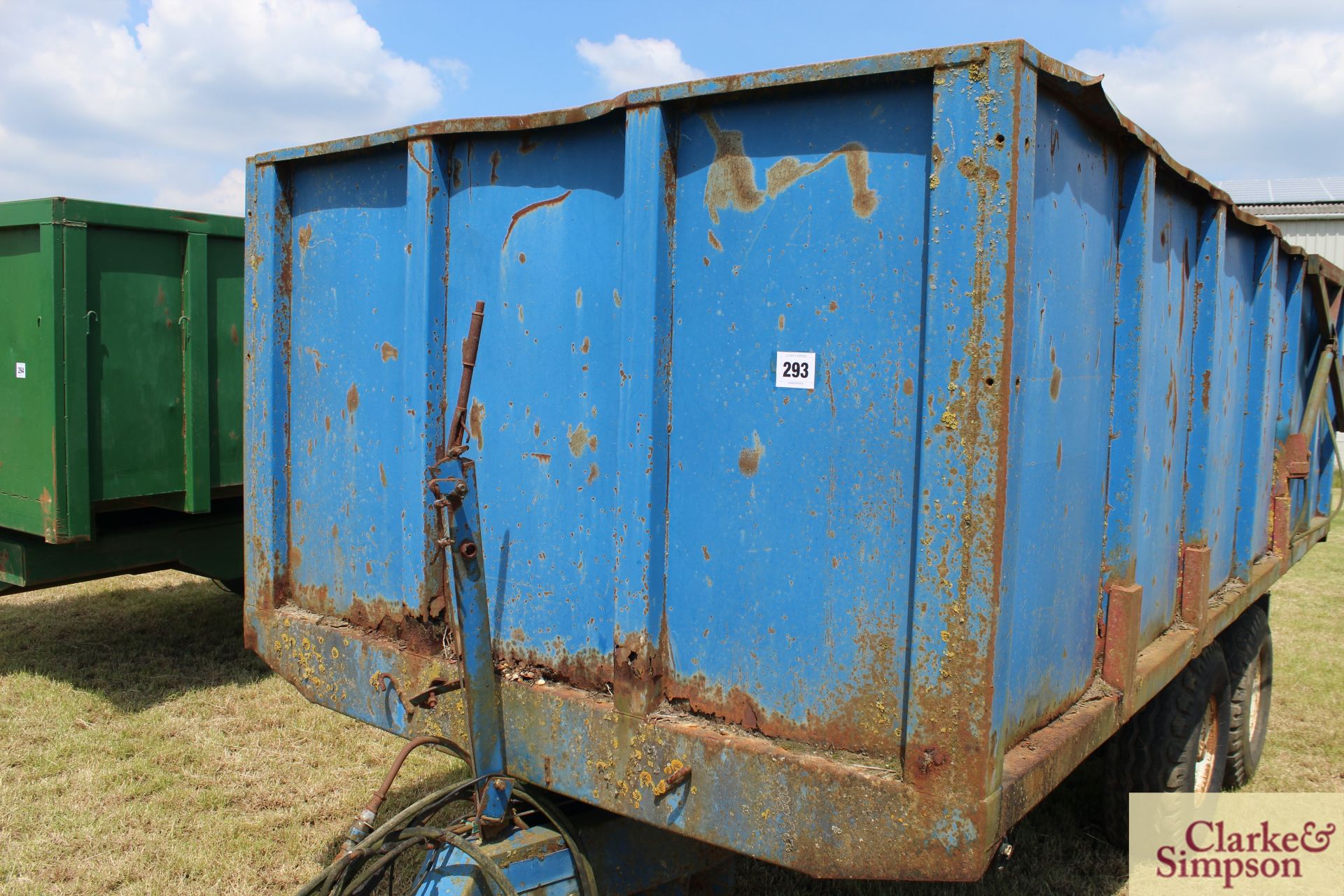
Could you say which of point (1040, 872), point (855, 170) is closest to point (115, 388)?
point (855, 170)

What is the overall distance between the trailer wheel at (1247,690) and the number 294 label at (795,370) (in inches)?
111

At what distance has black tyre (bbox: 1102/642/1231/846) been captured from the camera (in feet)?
11.1

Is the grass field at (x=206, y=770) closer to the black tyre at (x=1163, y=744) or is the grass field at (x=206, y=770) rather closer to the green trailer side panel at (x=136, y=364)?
the black tyre at (x=1163, y=744)

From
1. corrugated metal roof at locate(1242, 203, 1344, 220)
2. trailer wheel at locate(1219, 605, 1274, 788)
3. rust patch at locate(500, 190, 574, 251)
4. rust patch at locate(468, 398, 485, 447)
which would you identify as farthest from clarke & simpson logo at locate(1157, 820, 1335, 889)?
corrugated metal roof at locate(1242, 203, 1344, 220)

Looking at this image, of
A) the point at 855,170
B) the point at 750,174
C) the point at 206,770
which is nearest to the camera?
the point at 855,170

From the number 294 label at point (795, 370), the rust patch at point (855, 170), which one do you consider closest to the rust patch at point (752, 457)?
the number 294 label at point (795, 370)

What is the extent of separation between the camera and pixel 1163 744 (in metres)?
3.37

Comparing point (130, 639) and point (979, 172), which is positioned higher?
point (979, 172)

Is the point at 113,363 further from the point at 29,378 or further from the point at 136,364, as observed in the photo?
the point at 29,378

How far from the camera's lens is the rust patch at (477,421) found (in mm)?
2316

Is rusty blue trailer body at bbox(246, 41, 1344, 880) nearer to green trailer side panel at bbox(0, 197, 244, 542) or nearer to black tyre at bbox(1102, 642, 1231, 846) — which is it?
black tyre at bbox(1102, 642, 1231, 846)

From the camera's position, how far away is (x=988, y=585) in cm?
168

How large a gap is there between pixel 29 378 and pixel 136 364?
467 mm

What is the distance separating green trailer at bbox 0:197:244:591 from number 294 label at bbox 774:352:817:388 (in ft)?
13.2
